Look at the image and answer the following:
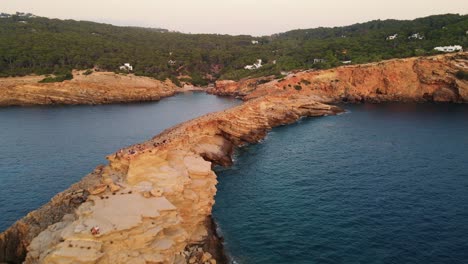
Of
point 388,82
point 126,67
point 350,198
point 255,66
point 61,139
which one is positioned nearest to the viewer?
point 350,198

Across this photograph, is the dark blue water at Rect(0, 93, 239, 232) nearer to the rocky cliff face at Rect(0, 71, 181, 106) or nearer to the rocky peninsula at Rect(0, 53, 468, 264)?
the rocky cliff face at Rect(0, 71, 181, 106)

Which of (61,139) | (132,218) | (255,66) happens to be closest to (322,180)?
(132,218)

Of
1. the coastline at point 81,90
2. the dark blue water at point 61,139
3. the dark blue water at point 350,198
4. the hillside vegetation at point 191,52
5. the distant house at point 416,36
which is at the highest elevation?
the distant house at point 416,36

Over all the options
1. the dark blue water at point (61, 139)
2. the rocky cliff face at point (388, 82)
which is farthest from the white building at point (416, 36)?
the dark blue water at point (61, 139)

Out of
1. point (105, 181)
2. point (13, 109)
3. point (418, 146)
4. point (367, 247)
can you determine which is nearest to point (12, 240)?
point (105, 181)

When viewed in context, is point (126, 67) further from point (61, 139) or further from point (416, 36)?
point (416, 36)

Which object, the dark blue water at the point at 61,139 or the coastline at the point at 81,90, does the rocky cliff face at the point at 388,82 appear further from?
the coastline at the point at 81,90

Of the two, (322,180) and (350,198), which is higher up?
(350,198)
